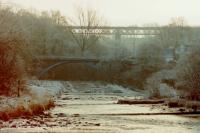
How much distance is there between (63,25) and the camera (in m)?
122

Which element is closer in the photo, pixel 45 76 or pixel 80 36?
pixel 45 76

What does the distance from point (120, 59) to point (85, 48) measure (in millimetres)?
18842

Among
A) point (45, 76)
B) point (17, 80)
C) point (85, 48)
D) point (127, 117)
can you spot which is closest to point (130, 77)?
point (45, 76)

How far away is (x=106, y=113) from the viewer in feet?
130

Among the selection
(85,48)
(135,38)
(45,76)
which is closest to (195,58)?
(45,76)

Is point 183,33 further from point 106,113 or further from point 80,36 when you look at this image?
point 106,113

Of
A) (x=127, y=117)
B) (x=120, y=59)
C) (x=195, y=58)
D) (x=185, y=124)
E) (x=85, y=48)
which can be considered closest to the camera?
(x=185, y=124)

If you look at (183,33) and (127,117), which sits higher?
(183,33)

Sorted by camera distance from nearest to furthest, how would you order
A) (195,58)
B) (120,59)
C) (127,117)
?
(127,117) < (195,58) < (120,59)

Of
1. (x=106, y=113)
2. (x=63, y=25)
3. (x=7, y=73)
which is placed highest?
(x=63, y=25)

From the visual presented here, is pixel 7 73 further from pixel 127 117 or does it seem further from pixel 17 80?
pixel 127 117

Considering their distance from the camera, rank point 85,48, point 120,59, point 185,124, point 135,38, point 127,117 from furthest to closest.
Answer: point 135,38 < point 85,48 < point 120,59 < point 127,117 < point 185,124

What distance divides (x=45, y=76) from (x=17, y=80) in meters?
51.6

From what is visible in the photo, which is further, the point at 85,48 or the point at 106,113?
the point at 85,48
